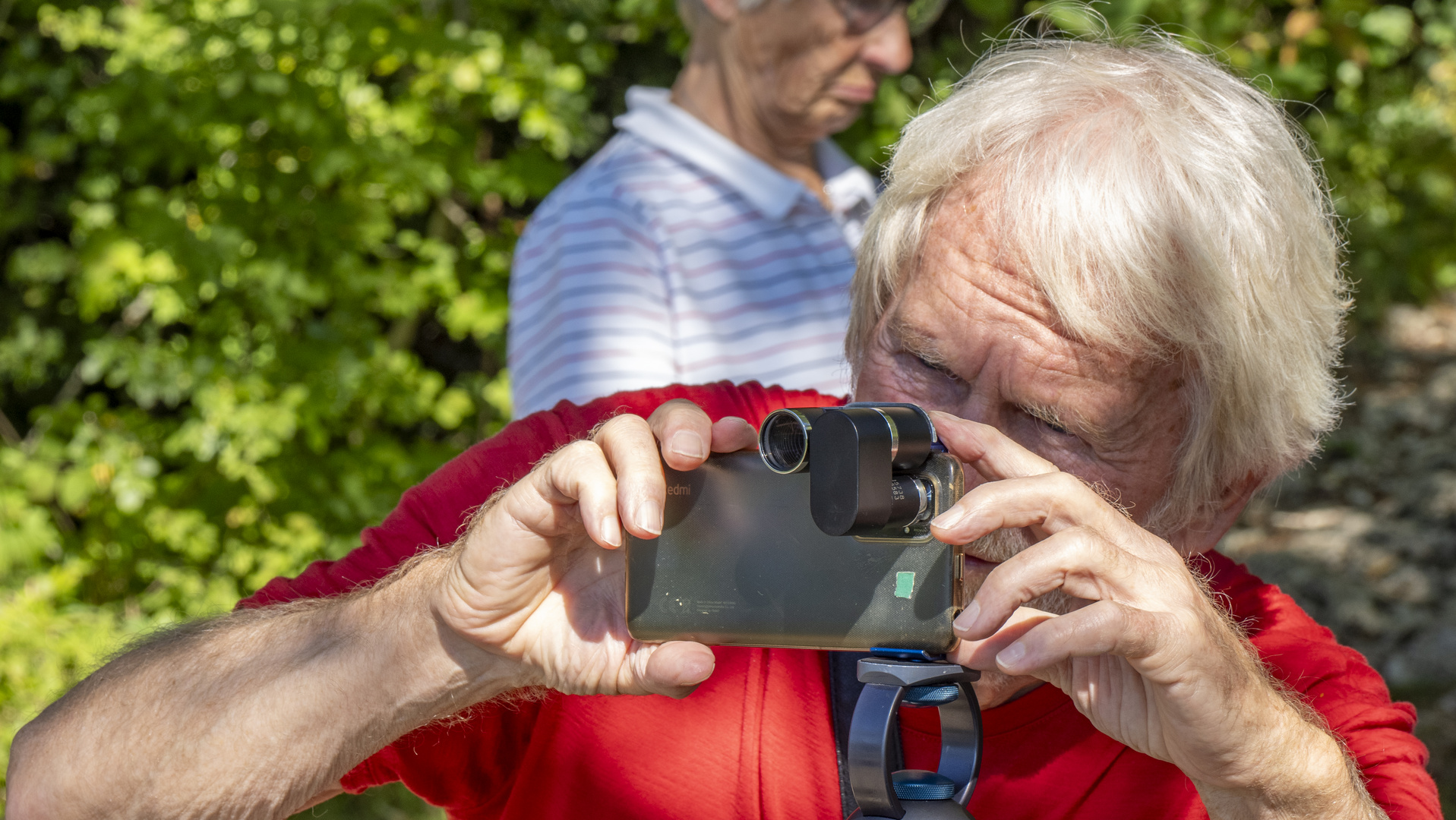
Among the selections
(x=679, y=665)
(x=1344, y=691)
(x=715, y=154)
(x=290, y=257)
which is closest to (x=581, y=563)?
(x=679, y=665)

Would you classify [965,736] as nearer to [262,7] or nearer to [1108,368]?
[1108,368]

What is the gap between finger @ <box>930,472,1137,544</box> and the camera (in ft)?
3.56

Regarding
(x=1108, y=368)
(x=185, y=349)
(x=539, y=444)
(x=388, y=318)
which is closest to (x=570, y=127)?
(x=388, y=318)

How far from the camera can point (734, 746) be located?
143 centimetres

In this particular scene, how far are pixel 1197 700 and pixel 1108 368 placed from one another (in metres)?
0.43

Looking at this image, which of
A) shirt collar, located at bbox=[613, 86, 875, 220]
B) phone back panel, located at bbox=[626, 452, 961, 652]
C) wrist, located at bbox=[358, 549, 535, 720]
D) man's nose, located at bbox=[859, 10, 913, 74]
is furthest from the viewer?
man's nose, located at bbox=[859, 10, 913, 74]

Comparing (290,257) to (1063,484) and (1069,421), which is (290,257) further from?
(1063,484)

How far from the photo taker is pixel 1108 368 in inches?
55.8

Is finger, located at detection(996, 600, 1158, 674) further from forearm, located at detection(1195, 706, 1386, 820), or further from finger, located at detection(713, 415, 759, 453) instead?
finger, located at detection(713, 415, 759, 453)

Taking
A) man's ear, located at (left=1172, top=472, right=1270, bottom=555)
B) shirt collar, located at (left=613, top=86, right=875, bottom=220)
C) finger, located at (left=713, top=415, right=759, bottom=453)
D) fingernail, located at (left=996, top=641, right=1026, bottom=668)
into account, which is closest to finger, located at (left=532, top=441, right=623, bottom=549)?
finger, located at (left=713, top=415, right=759, bottom=453)

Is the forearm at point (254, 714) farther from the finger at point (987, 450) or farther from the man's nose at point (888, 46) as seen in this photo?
the man's nose at point (888, 46)

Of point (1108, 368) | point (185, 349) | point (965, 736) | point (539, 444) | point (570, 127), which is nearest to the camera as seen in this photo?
point (965, 736)

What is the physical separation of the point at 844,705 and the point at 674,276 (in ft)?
3.34

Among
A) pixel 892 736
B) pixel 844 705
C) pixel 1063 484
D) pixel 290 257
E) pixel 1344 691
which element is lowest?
pixel 290 257
